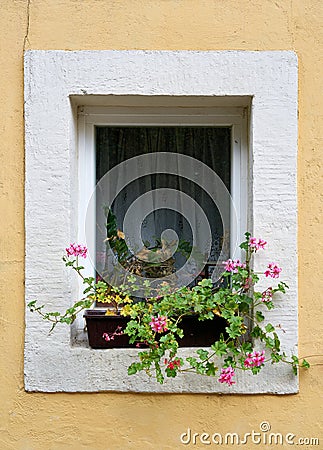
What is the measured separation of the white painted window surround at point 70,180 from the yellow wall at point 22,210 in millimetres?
44

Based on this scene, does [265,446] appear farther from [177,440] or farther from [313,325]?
[313,325]

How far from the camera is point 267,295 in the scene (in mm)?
2455

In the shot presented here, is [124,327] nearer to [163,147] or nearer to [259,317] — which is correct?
[259,317]

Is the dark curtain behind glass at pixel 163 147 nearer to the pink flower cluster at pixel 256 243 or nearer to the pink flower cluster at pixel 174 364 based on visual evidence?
the pink flower cluster at pixel 256 243

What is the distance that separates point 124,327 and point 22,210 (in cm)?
63

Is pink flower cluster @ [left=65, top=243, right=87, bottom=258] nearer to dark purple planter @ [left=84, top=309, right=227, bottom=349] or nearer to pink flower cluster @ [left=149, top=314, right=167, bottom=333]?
dark purple planter @ [left=84, top=309, right=227, bottom=349]

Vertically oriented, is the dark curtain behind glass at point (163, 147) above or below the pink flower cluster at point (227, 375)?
above

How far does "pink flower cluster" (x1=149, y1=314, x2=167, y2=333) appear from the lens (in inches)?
90.5

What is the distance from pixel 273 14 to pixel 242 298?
1157mm

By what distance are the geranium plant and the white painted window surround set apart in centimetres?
6

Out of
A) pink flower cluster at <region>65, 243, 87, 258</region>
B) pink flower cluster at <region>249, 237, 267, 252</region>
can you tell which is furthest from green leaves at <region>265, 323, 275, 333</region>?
Answer: pink flower cluster at <region>65, 243, 87, 258</region>

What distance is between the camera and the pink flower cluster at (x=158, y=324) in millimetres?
2299

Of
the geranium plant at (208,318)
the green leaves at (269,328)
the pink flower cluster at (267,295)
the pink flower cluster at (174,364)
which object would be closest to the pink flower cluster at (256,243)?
the geranium plant at (208,318)

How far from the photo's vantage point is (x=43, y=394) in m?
2.50
